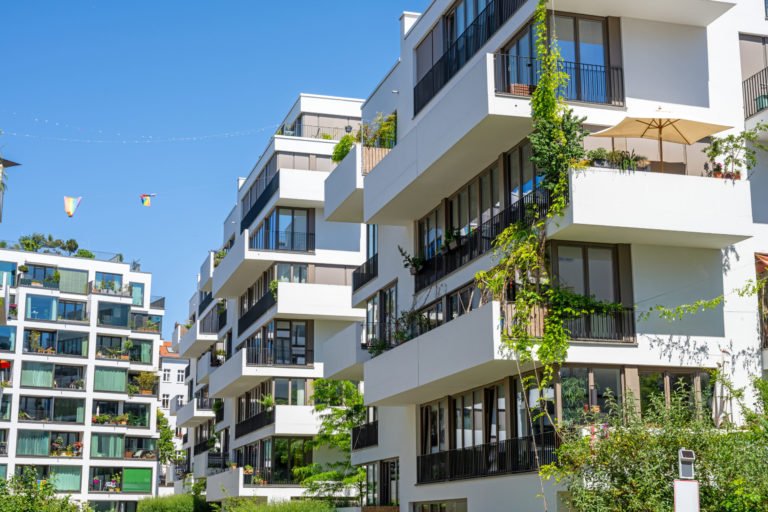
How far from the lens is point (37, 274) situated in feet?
295

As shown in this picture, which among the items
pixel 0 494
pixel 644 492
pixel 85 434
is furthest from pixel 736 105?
pixel 85 434

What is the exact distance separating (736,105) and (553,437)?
923cm

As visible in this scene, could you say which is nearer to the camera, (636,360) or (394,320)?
(636,360)

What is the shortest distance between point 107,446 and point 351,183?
57950 millimetres

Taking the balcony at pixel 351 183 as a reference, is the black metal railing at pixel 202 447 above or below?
below

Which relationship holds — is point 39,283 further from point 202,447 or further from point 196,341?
point 202,447

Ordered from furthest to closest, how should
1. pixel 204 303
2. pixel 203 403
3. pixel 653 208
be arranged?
pixel 204 303
pixel 203 403
pixel 653 208

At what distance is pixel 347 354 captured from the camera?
38.9m

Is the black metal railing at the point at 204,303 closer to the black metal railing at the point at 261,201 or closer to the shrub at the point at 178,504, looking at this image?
the shrub at the point at 178,504

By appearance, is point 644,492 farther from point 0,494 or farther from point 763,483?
point 0,494

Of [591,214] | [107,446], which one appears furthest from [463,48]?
[107,446]

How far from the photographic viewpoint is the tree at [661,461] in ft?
66.6

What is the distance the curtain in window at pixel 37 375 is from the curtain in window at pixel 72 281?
719 cm

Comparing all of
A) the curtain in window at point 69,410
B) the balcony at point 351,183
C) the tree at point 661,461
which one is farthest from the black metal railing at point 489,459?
the curtain in window at point 69,410
